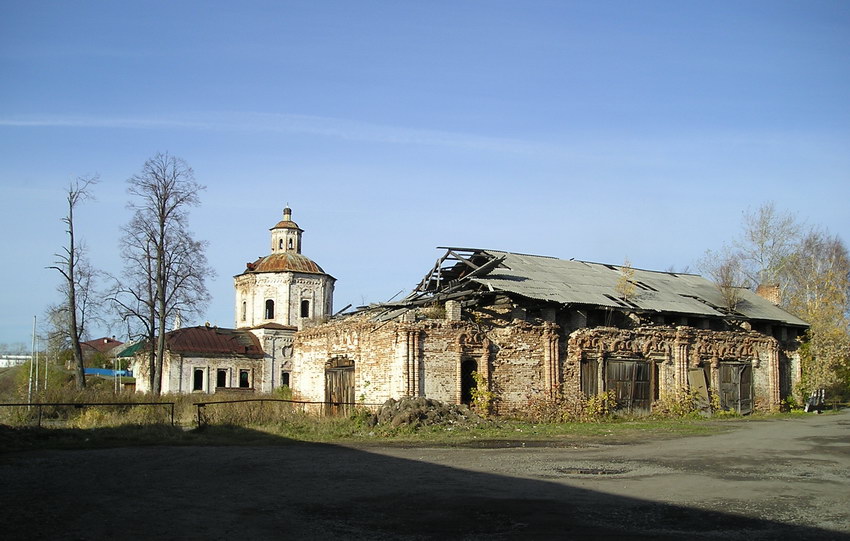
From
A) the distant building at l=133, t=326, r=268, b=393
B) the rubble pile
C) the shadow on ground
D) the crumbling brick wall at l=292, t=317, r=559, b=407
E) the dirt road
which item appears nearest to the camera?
the shadow on ground

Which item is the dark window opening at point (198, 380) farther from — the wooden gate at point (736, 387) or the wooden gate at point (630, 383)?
the wooden gate at point (736, 387)

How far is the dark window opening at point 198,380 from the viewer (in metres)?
49.2

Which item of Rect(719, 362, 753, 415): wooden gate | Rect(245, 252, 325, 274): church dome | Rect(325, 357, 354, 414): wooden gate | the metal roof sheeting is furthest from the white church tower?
Rect(719, 362, 753, 415): wooden gate

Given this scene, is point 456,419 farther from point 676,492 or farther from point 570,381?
point 676,492

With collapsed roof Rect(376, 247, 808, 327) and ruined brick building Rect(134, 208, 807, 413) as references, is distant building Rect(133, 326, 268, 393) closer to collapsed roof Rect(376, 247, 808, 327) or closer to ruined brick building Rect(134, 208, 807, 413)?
ruined brick building Rect(134, 208, 807, 413)

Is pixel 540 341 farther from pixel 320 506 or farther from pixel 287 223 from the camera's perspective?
pixel 287 223

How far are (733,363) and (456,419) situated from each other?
13879 millimetres

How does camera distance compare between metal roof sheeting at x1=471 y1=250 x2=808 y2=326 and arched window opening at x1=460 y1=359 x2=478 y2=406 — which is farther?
metal roof sheeting at x1=471 y1=250 x2=808 y2=326

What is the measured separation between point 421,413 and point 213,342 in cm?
3336

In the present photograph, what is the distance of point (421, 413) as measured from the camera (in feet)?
67.0

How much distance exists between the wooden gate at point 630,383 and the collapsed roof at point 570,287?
193cm

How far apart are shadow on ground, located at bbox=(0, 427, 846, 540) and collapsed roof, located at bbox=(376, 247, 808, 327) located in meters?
11.7

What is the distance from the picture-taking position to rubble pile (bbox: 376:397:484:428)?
797 inches

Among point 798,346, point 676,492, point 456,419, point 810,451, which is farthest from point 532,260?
point 676,492
